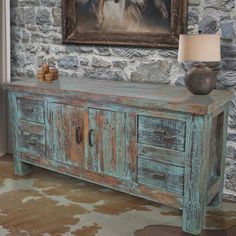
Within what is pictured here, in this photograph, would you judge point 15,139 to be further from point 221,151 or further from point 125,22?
point 221,151

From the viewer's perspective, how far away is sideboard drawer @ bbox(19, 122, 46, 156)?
3388 mm

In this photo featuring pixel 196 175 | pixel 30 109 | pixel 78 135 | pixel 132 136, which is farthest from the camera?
pixel 30 109

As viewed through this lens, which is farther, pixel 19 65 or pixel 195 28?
pixel 19 65

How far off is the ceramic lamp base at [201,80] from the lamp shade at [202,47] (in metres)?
0.07

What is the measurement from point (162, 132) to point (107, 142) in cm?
49

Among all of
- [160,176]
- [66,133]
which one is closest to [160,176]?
[160,176]

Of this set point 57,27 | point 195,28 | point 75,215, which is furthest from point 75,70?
point 75,215

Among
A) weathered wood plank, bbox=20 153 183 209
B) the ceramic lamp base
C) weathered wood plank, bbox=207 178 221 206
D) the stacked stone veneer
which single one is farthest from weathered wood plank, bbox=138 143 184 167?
the stacked stone veneer

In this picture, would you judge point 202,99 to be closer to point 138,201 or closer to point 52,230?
point 138,201

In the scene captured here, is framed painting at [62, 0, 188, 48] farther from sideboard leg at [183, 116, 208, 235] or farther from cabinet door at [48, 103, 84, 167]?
sideboard leg at [183, 116, 208, 235]

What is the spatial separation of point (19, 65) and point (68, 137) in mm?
1232

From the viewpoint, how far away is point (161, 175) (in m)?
2.79

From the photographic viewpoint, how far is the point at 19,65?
4.04 meters

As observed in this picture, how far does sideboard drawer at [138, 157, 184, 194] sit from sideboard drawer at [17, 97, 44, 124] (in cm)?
98
